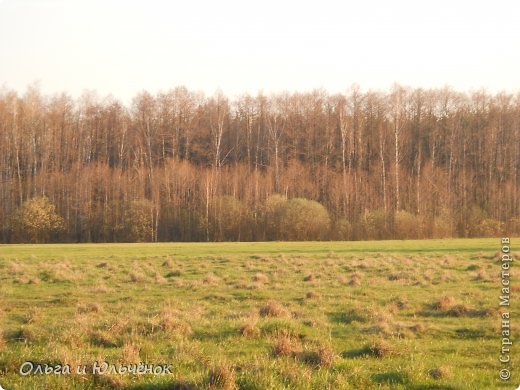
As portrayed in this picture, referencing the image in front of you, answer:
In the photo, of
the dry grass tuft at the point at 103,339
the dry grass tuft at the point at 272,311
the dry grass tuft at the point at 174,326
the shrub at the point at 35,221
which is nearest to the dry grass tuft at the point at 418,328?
the dry grass tuft at the point at 272,311

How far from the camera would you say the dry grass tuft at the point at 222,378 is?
25.1 ft

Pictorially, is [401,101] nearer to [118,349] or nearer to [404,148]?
[404,148]

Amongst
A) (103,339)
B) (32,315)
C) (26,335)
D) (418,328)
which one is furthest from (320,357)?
(32,315)

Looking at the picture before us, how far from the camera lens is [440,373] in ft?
28.0

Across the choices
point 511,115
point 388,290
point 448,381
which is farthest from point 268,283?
point 511,115

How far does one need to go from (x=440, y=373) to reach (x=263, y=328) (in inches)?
171

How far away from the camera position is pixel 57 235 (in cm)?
6681

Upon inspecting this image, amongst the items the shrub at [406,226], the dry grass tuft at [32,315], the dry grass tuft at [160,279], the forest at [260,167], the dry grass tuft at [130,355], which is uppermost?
the forest at [260,167]

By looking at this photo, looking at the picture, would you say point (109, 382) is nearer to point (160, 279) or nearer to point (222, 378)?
point (222, 378)

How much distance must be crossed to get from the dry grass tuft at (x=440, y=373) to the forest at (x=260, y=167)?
51231mm

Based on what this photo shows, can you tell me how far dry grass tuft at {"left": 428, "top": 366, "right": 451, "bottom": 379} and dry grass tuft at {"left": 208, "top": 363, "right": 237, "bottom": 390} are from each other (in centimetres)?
327

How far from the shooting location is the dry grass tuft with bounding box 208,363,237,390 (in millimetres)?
7652

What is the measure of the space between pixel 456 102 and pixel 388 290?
63963mm

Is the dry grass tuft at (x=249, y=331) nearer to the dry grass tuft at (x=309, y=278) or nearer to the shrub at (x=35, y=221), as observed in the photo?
the dry grass tuft at (x=309, y=278)
